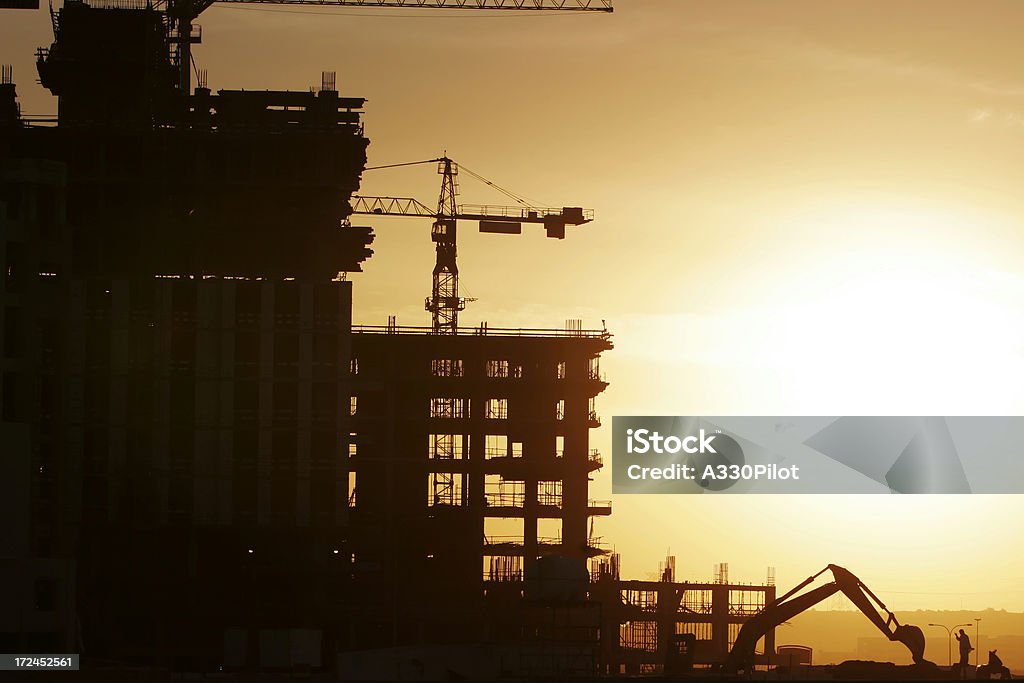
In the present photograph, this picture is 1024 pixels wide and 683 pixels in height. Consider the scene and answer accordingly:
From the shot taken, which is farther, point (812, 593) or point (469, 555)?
point (469, 555)

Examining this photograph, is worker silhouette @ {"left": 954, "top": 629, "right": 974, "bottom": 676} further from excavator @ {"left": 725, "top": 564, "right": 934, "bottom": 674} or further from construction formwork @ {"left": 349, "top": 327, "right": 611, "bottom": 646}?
construction formwork @ {"left": 349, "top": 327, "right": 611, "bottom": 646}

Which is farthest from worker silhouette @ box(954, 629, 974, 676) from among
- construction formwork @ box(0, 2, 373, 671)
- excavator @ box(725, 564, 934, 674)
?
construction formwork @ box(0, 2, 373, 671)

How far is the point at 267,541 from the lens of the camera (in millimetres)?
143500

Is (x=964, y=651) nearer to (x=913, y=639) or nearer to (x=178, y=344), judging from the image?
(x=913, y=639)

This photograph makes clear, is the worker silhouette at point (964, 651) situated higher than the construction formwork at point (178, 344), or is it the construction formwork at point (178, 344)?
Result: the construction formwork at point (178, 344)

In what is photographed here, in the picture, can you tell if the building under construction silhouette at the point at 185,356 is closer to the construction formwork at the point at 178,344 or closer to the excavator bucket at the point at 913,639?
the construction formwork at the point at 178,344

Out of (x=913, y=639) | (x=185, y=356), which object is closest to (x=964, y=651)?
(x=913, y=639)

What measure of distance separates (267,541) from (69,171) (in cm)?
3789

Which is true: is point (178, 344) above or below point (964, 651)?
above

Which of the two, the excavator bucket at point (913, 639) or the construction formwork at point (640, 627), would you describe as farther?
the construction formwork at point (640, 627)

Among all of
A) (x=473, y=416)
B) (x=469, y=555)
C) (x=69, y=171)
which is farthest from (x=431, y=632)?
(x=69, y=171)

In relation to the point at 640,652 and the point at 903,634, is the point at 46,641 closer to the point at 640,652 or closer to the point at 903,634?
the point at 903,634

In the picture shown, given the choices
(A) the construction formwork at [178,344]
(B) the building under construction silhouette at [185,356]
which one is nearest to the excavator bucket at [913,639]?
(B) the building under construction silhouette at [185,356]

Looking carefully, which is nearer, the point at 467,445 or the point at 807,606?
the point at 807,606
